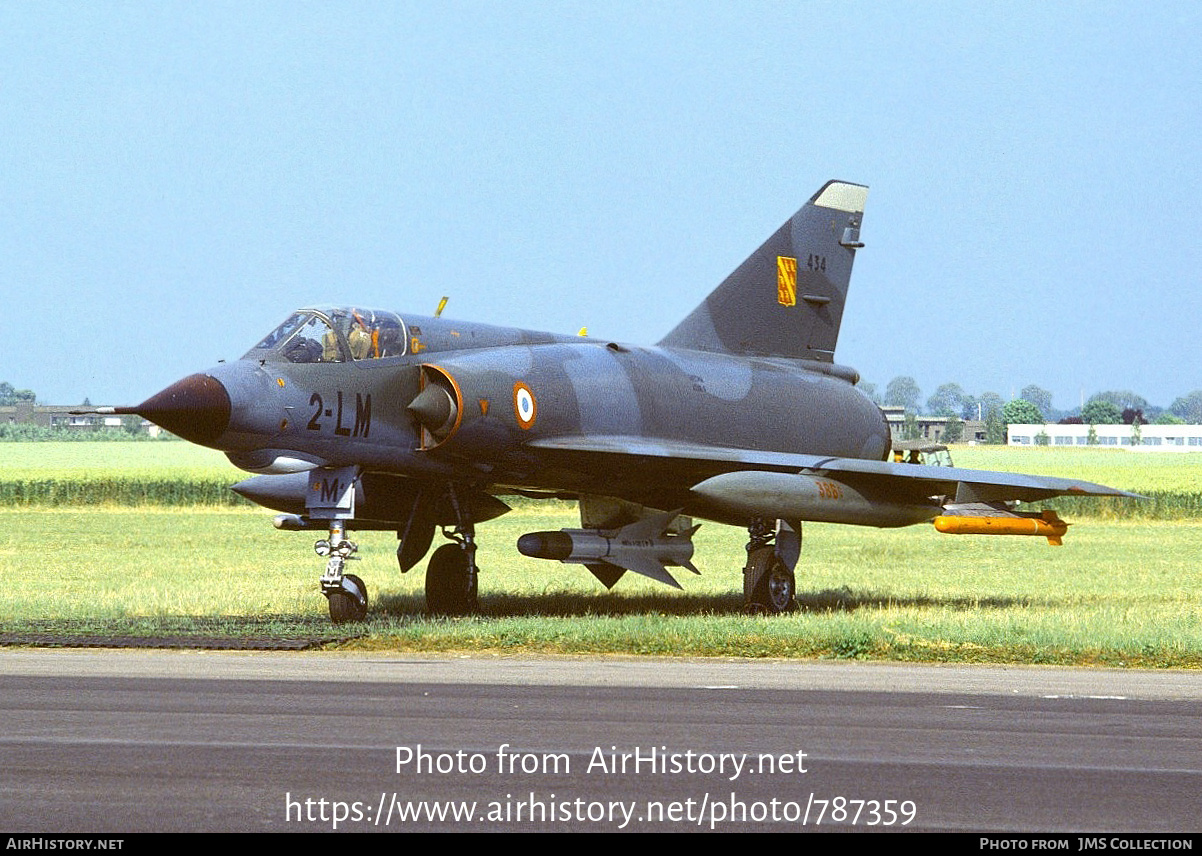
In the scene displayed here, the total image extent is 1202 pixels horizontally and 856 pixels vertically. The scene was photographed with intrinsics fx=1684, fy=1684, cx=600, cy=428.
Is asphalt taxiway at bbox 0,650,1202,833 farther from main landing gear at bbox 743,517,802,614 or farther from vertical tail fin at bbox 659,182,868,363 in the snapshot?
vertical tail fin at bbox 659,182,868,363

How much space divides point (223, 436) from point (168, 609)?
400 cm

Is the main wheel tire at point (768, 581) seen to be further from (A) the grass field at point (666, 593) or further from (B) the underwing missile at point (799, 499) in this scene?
(B) the underwing missile at point (799, 499)

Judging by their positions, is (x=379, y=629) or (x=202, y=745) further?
(x=379, y=629)

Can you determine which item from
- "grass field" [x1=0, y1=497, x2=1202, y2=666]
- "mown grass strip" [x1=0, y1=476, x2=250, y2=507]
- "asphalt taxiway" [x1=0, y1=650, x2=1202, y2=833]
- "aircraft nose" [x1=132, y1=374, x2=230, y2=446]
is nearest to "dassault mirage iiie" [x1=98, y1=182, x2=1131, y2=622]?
"aircraft nose" [x1=132, y1=374, x2=230, y2=446]

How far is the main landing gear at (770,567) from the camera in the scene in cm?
2123

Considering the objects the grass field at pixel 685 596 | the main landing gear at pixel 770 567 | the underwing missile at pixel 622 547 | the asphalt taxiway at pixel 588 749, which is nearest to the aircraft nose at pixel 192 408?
the grass field at pixel 685 596

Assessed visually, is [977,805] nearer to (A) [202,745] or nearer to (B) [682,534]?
(A) [202,745]

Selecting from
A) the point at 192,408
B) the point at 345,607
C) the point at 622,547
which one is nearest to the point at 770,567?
the point at 622,547

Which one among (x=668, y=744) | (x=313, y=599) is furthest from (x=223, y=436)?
(x=668, y=744)

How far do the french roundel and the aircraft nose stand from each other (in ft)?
11.5

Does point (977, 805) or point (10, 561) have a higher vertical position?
point (977, 805)

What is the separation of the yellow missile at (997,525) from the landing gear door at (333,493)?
6.88 metres
